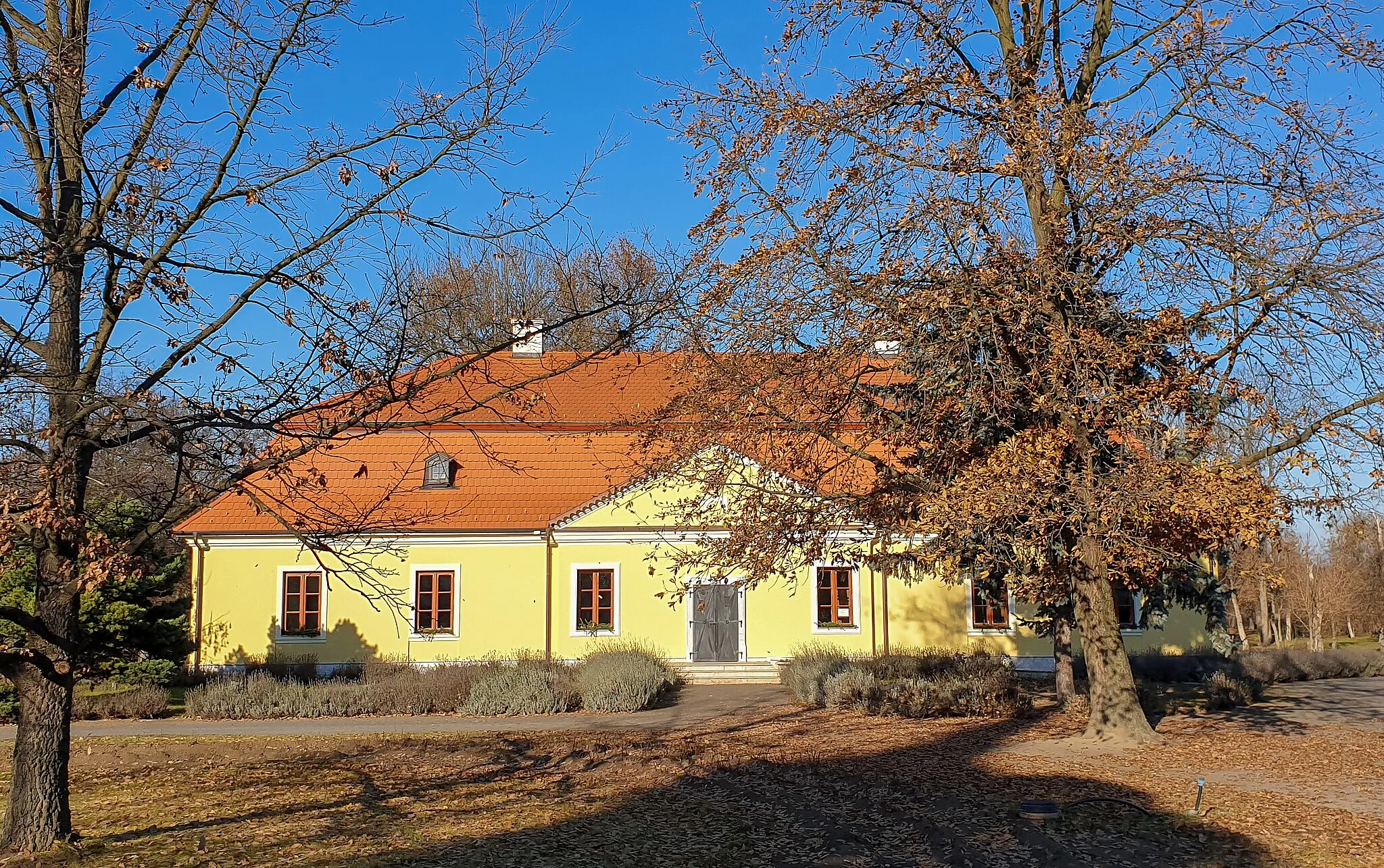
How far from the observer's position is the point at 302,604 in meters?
23.1

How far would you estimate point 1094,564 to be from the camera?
11328 mm

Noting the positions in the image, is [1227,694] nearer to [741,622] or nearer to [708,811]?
[741,622]

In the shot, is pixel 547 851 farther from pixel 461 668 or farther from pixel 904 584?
pixel 904 584

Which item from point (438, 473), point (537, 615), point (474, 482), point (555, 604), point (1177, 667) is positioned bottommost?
point (1177, 667)

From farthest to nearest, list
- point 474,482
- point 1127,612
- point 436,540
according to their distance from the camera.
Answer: point 474,482 < point 1127,612 < point 436,540

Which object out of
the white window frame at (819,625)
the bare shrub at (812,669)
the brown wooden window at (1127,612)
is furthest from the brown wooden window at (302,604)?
the brown wooden window at (1127,612)

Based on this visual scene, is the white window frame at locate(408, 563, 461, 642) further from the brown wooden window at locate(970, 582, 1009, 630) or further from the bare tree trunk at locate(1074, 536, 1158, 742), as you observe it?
the bare tree trunk at locate(1074, 536, 1158, 742)

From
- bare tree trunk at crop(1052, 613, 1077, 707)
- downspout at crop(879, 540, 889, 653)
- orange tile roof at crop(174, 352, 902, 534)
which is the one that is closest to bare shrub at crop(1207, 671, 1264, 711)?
bare tree trunk at crop(1052, 613, 1077, 707)

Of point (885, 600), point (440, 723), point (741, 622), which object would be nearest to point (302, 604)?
point (440, 723)

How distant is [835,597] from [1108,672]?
36.2 ft

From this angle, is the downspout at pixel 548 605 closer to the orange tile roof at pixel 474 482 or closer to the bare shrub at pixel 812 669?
the orange tile roof at pixel 474 482

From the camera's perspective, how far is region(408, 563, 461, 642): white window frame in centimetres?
2284

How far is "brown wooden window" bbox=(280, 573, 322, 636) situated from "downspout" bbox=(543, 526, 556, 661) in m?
4.94

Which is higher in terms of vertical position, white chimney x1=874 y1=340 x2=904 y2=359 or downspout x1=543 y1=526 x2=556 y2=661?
white chimney x1=874 y1=340 x2=904 y2=359
